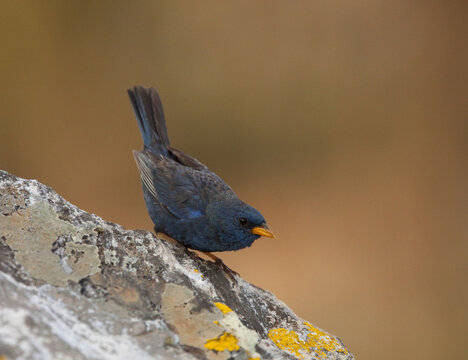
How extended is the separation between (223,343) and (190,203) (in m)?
1.61

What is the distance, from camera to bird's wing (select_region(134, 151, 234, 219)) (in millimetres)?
3551

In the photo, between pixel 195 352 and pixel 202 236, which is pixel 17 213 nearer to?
pixel 195 352

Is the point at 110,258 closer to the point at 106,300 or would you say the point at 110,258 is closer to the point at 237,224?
the point at 106,300

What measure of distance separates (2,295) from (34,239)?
1.72 ft

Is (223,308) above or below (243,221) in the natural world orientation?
below

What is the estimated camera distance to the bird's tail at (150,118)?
4234mm

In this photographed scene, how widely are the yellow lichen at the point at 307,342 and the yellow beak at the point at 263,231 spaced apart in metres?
0.67

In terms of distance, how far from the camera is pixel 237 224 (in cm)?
333

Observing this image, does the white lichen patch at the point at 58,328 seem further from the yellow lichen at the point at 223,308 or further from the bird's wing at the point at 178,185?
the bird's wing at the point at 178,185

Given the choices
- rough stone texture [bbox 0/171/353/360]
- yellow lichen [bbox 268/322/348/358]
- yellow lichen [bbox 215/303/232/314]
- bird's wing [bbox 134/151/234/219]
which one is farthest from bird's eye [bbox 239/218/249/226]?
yellow lichen [bbox 215/303/232/314]

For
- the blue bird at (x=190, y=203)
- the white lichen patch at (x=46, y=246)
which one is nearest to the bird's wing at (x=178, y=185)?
the blue bird at (x=190, y=203)

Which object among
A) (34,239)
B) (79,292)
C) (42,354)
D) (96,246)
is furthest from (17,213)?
(42,354)

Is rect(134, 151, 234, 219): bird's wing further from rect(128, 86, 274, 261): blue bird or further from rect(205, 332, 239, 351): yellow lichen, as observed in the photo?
rect(205, 332, 239, 351): yellow lichen

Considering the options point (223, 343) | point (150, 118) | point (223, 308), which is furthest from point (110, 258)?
point (150, 118)
